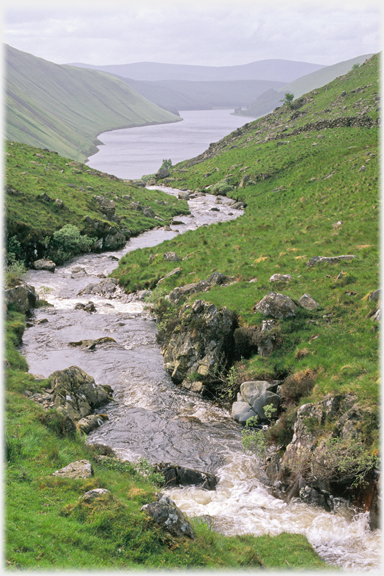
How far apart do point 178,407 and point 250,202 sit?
189 feet

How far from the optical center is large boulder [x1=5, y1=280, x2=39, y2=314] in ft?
110

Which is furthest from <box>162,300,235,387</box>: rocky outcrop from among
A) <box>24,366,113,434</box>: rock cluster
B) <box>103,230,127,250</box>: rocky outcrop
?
<box>103,230,127,250</box>: rocky outcrop

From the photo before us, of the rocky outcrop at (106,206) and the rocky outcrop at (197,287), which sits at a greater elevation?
the rocky outcrop at (106,206)

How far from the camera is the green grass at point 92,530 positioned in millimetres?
10383

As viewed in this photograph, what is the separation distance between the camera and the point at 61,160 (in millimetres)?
89750

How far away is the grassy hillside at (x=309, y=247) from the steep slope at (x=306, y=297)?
0.36 feet

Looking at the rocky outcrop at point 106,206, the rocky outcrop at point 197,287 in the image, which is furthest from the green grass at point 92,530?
the rocky outcrop at point 106,206

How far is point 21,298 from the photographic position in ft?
113

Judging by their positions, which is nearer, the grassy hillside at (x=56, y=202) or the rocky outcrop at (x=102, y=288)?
the rocky outcrop at (x=102, y=288)

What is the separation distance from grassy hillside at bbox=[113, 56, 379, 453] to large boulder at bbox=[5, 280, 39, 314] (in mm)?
10526

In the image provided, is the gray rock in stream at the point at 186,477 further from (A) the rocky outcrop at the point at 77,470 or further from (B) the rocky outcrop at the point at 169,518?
(B) the rocky outcrop at the point at 169,518

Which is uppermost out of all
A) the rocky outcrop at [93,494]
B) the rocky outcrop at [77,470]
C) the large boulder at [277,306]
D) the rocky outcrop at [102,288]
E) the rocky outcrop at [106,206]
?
the rocky outcrop at [106,206]

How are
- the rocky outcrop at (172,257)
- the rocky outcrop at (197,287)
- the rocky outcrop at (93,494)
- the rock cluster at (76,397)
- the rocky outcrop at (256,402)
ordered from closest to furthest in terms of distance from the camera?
the rocky outcrop at (93,494)
the rock cluster at (76,397)
the rocky outcrop at (256,402)
the rocky outcrop at (197,287)
the rocky outcrop at (172,257)

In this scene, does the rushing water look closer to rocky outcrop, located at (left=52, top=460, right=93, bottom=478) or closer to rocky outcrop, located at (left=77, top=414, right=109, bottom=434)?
rocky outcrop, located at (left=77, top=414, right=109, bottom=434)
